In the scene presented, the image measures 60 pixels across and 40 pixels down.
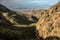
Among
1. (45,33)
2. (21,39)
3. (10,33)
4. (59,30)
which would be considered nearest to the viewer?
(59,30)

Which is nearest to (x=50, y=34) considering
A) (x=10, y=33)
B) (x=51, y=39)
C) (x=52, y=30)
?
(x=52, y=30)

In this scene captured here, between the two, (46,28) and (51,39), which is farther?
(46,28)

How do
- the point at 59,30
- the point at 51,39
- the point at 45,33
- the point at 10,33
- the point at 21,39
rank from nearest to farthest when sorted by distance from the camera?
the point at 51,39 < the point at 59,30 < the point at 45,33 < the point at 21,39 < the point at 10,33

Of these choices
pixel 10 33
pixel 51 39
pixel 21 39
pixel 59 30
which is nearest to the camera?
pixel 51 39

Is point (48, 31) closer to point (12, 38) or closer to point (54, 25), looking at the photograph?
point (54, 25)

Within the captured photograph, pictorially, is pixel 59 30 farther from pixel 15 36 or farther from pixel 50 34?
pixel 15 36

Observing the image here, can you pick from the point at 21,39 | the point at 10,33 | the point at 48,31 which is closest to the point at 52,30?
the point at 48,31

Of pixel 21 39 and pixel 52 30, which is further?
pixel 21 39

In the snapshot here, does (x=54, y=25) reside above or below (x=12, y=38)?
above

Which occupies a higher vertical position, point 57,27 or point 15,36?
point 57,27
